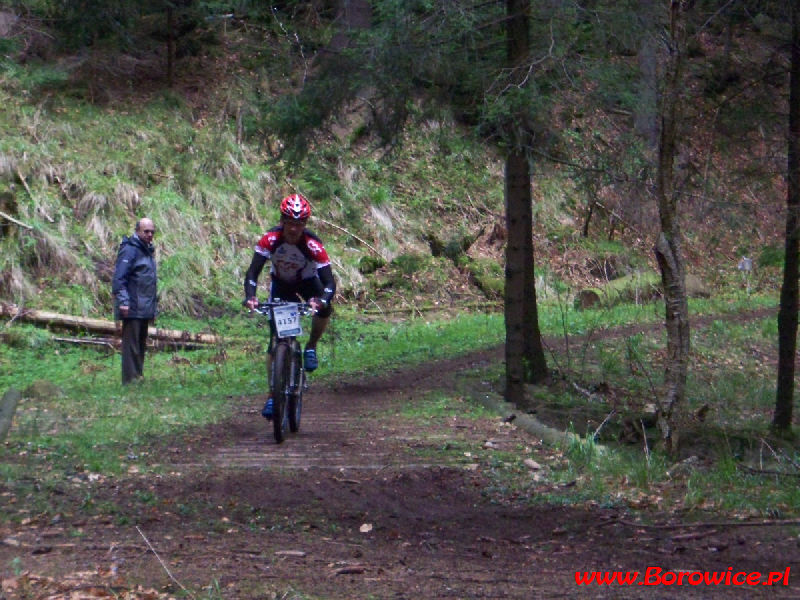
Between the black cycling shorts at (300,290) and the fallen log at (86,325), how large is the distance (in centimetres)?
721

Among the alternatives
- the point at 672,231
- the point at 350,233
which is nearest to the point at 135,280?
the point at 672,231

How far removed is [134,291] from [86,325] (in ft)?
15.1

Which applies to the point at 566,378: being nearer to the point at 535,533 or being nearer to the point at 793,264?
the point at 793,264

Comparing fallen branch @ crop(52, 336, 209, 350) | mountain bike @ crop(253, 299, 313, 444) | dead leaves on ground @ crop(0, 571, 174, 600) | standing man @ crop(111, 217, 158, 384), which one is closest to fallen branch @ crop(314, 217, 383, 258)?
fallen branch @ crop(52, 336, 209, 350)

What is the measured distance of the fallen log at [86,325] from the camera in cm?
1653

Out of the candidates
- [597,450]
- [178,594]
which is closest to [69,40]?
[597,450]

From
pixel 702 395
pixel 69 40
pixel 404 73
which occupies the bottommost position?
pixel 702 395

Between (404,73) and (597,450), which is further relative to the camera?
(404,73)

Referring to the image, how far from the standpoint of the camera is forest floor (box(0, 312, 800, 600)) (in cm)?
493

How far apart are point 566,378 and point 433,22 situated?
18.2ft

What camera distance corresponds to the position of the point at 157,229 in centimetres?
1977

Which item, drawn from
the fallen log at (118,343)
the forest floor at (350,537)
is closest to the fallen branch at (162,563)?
the forest floor at (350,537)

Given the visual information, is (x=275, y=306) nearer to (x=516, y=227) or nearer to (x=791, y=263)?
(x=516, y=227)

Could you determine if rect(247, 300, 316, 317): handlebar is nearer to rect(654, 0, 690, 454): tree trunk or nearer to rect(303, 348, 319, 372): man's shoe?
rect(303, 348, 319, 372): man's shoe
